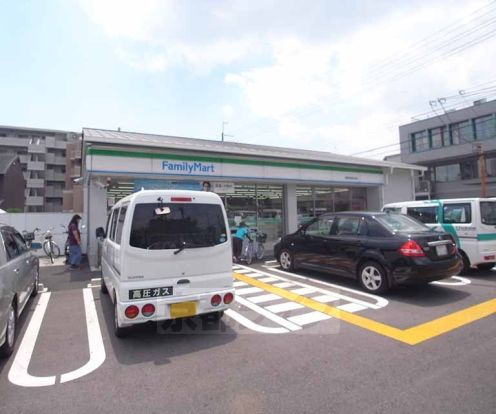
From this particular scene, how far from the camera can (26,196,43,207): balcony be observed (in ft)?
133

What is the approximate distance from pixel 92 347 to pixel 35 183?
153 feet

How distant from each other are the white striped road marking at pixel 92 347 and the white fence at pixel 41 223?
261 inches

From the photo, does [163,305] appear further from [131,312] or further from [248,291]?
[248,291]

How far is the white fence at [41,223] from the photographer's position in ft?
36.6

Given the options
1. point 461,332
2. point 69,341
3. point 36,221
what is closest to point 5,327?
point 69,341

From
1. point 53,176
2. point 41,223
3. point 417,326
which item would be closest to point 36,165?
point 53,176

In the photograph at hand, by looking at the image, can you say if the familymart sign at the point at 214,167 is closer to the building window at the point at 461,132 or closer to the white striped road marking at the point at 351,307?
the white striped road marking at the point at 351,307

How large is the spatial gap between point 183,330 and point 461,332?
146 inches

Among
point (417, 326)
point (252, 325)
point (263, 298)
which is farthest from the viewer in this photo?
point (263, 298)

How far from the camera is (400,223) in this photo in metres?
6.18

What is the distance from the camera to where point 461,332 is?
13.0 ft

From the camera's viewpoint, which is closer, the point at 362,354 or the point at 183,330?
the point at 362,354

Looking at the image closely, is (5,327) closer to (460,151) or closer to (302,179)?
(302,179)

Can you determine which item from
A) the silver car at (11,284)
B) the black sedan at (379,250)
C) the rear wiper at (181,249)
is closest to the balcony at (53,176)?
the silver car at (11,284)
